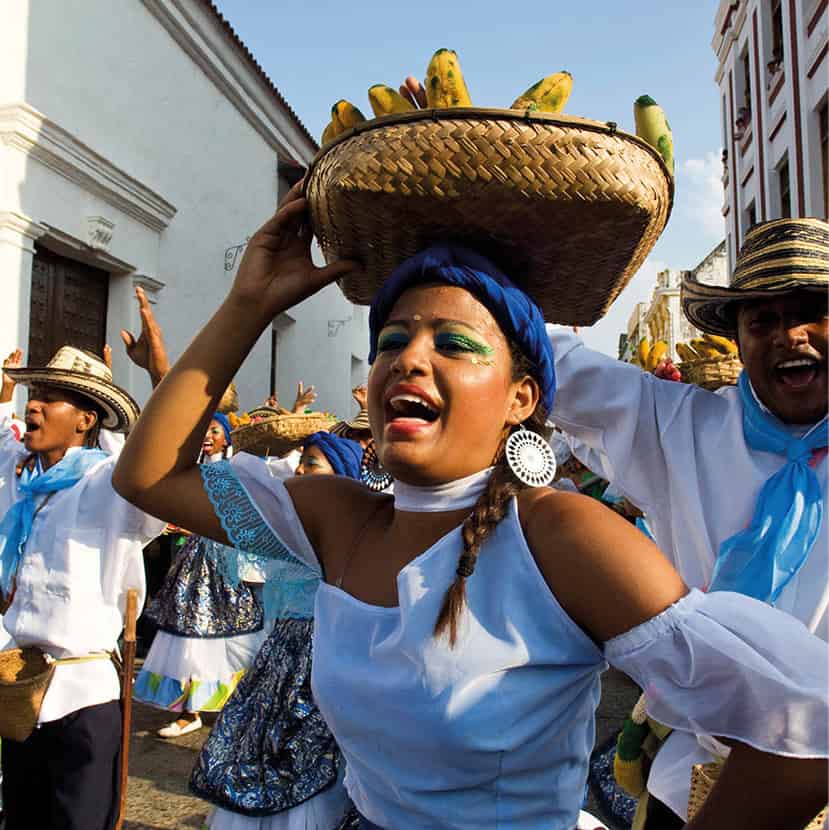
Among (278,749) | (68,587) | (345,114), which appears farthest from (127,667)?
(345,114)

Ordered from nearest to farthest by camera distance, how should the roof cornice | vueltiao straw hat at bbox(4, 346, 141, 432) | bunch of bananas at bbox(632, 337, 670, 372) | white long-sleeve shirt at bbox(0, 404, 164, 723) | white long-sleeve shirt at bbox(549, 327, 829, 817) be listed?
white long-sleeve shirt at bbox(549, 327, 829, 817) → white long-sleeve shirt at bbox(0, 404, 164, 723) → vueltiao straw hat at bbox(4, 346, 141, 432) → bunch of bananas at bbox(632, 337, 670, 372) → the roof cornice

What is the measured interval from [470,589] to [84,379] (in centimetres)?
266

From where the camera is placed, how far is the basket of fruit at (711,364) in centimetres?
322

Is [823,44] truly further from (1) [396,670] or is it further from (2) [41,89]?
(1) [396,670]

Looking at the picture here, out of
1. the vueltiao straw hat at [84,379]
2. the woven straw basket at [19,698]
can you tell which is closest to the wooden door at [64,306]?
the vueltiao straw hat at [84,379]

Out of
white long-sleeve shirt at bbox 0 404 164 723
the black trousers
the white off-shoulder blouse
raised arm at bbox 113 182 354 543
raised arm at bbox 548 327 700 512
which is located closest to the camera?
the white off-shoulder blouse

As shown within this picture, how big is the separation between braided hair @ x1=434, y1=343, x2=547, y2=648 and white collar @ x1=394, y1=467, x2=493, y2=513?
18 millimetres

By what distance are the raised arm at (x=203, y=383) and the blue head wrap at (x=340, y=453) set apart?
2.36 metres

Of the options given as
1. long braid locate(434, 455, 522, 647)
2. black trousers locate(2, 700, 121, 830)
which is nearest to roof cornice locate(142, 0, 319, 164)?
black trousers locate(2, 700, 121, 830)

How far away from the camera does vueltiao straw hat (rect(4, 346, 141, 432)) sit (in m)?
3.49

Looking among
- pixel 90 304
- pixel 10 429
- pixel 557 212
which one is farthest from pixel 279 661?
pixel 90 304

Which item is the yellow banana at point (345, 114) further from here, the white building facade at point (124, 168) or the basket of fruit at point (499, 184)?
the white building facade at point (124, 168)

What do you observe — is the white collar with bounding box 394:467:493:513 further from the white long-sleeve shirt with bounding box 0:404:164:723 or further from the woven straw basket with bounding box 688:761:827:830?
the white long-sleeve shirt with bounding box 0:404:164:723

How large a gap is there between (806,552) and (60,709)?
2.64 metres
